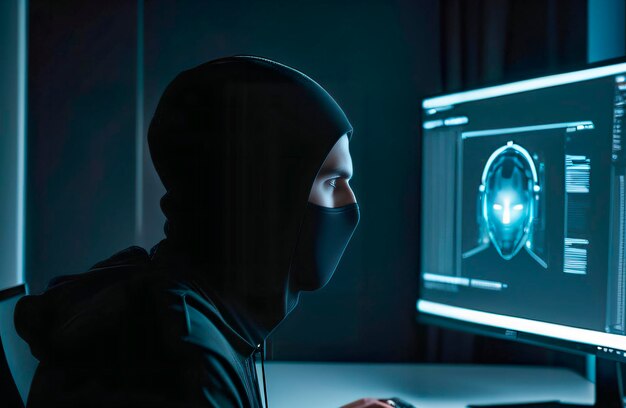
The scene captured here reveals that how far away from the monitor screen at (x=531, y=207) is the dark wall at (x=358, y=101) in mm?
179

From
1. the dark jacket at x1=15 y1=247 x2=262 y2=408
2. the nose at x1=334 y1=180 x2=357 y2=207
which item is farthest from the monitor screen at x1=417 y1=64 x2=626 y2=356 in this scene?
the dark jacket at x1=15 y1=247 x2=262 y2=408

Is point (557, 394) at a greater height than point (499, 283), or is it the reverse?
point (499, 283)

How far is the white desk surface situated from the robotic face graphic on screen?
0.32 metres

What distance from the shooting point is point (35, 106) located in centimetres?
132

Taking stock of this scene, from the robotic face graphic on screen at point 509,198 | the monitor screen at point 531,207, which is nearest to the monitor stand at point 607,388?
the monitor screen at point 531,207

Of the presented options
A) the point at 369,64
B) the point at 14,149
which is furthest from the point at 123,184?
the point at 369,64

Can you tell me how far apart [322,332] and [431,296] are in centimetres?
35

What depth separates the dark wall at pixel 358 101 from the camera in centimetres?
134

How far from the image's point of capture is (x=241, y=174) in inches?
29.3

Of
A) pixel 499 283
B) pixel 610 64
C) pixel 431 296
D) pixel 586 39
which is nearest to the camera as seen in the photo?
pixel 610 64

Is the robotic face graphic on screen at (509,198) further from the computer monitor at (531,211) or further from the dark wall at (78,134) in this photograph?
the dark wall at (78,134)

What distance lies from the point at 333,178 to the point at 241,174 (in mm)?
175

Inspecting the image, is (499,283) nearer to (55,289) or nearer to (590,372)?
(590,372)

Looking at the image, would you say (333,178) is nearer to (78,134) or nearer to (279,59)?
(279,59)
